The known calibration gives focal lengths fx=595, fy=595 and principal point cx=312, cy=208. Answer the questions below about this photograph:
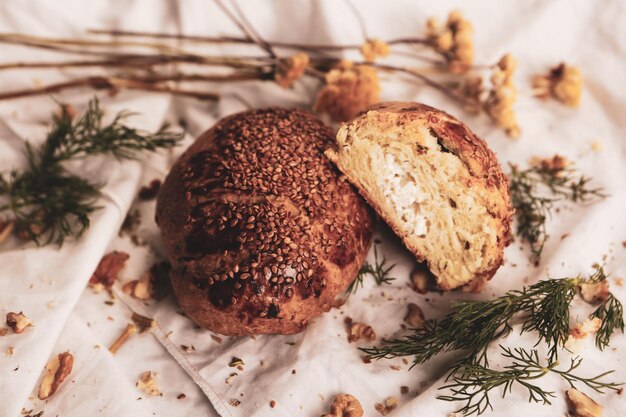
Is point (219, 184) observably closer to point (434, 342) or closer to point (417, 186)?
point (417, 186)

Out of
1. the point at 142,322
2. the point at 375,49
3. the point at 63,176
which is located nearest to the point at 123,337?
the point at 142,322

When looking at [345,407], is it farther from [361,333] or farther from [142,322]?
[142,322]

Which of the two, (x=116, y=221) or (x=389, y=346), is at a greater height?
(x=116, y=221)

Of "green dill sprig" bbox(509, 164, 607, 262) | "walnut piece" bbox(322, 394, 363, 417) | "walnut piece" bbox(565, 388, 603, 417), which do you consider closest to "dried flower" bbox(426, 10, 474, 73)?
"green dill sprig" bbox(509, 164, 607, 262)

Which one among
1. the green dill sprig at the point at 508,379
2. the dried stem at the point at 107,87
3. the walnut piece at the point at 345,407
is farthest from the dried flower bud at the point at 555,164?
the dried stem at the point at 107,87

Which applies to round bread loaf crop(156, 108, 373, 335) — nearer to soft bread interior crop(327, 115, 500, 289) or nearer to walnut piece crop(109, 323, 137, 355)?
soft bread interior crop(327, 115, 500, 289)

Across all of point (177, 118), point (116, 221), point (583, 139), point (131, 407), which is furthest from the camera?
point (177, 118)

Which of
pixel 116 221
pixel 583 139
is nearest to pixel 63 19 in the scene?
pixel 116 221
